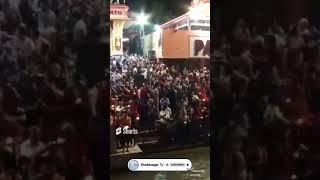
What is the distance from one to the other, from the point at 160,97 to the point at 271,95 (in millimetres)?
511

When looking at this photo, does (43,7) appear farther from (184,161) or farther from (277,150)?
(277,150)

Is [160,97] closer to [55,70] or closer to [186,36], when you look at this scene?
[186,36]

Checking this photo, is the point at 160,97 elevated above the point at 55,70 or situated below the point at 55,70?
below

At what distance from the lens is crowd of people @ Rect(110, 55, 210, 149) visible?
2.23m

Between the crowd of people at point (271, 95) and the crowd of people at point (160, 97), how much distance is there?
0.09 meters

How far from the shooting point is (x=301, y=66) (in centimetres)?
227

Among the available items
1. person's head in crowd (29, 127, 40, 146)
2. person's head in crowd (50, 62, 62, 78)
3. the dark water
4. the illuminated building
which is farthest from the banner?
person's head in crowd (29, 127, 40, 146)

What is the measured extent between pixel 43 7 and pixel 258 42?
0.98 metres

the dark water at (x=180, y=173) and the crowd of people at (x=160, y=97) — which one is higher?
the crowd of people at (x=160, y=97)

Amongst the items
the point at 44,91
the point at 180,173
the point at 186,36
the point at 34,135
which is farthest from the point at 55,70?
the point at 180,173

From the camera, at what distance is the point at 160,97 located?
7.36 feet

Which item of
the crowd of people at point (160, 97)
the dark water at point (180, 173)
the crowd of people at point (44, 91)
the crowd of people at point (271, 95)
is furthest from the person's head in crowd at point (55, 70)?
the crowd of people at point (271, 95)

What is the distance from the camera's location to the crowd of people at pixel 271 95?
227 cm

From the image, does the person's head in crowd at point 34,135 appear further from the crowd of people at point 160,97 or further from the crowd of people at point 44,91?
the crowd of people at point 160,97
